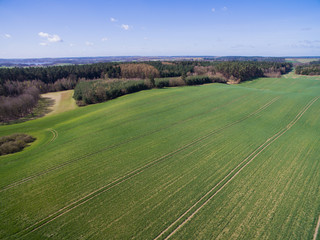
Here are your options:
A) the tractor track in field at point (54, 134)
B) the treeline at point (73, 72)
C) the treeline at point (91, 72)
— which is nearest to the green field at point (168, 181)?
the tractor track in field at point (54, 134)

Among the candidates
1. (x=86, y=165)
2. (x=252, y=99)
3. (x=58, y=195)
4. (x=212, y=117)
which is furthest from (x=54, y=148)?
(x=252, y=99)

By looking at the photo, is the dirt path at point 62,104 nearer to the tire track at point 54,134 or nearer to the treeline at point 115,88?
the treeline at point 115,88

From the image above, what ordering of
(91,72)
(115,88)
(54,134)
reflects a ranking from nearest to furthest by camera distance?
(54,134)
(115,88)
(91,72)

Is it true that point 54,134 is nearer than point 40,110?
Yes

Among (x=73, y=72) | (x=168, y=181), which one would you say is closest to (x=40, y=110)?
(x=73, y=72)

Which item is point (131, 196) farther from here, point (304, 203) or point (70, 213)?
point (304, 203)

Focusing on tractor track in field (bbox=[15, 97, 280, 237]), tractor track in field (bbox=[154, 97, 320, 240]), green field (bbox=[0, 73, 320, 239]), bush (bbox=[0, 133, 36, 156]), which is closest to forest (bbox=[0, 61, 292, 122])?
bush (bbox=[0, 133, 36, 156])

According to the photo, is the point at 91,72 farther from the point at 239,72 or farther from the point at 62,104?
the point at 239,72

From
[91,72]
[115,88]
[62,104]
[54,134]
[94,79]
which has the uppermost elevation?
[91,72]
